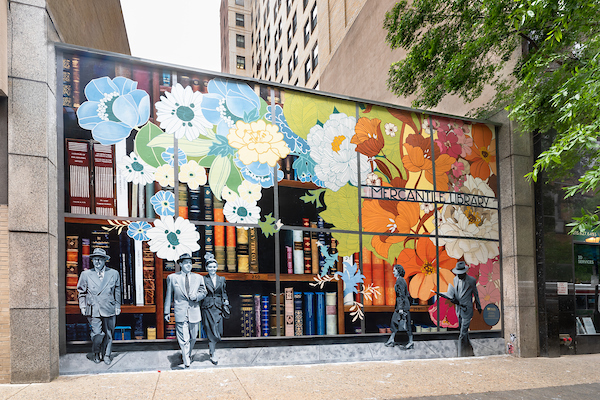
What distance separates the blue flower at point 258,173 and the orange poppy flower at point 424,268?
347cm

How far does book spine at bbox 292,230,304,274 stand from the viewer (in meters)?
8.54

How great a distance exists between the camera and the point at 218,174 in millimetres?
8133

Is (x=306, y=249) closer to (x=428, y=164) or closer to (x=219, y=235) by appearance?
(x=219, y=235)

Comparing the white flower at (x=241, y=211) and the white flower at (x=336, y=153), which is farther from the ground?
the white flower at (x=336, y=153)

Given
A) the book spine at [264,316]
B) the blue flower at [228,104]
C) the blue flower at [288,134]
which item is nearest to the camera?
the book spine at [264,316]

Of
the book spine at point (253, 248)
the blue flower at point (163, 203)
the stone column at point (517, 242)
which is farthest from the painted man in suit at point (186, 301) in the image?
the stone column at point (517, 242)

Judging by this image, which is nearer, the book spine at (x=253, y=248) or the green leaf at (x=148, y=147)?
the green leaf at (x=148, y=147)

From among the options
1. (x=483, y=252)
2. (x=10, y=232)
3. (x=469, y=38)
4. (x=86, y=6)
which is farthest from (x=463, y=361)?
(x=86, y=6)

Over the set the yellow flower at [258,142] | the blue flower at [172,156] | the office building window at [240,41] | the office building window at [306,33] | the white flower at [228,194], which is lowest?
the white flower at [228,194]

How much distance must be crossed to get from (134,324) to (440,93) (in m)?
9.20

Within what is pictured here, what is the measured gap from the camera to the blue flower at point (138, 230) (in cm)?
739

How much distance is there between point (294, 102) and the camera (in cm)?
900

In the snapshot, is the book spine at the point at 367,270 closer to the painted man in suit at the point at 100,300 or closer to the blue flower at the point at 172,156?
the blue flower at the point at 172,156

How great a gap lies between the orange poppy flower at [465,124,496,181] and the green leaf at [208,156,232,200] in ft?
20.6
